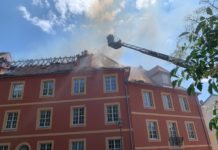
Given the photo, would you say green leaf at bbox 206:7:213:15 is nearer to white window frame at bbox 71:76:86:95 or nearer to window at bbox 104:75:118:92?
window at bbox 104:75:118:92

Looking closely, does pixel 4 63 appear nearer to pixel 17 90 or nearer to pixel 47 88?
pixel 17 90

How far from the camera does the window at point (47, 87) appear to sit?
26.6 m

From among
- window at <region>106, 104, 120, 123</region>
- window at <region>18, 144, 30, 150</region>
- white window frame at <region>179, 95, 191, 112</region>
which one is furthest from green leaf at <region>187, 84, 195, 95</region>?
white window frame at <region>179, 95, 191, 112</region>

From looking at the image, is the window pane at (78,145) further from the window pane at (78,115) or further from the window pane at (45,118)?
the window pane at (45,118)

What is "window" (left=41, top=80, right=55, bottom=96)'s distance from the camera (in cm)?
2662

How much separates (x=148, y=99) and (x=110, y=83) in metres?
5.09

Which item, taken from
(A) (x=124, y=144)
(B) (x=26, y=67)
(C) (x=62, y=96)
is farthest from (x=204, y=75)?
(B) (x=26, y=67)

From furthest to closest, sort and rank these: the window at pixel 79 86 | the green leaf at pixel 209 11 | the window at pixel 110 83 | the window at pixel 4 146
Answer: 1. the window at pixel 79 86
2. the window at pixel 110 83
3. the window at pixel 4 146
4. the green leaf at pixel 209 11

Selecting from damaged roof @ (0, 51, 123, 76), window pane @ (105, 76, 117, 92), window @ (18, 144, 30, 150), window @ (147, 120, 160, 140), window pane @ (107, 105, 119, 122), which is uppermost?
damaged roof @ (0, 51, 123, 76)

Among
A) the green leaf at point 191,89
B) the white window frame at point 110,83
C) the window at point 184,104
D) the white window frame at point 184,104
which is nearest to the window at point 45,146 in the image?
the white window frame at point 110,83

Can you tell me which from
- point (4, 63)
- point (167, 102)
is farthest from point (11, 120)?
point (167, 102)

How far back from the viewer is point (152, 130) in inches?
1003

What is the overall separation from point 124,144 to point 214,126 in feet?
69.0

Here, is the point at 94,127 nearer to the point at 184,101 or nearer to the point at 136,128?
the point at 136,128
